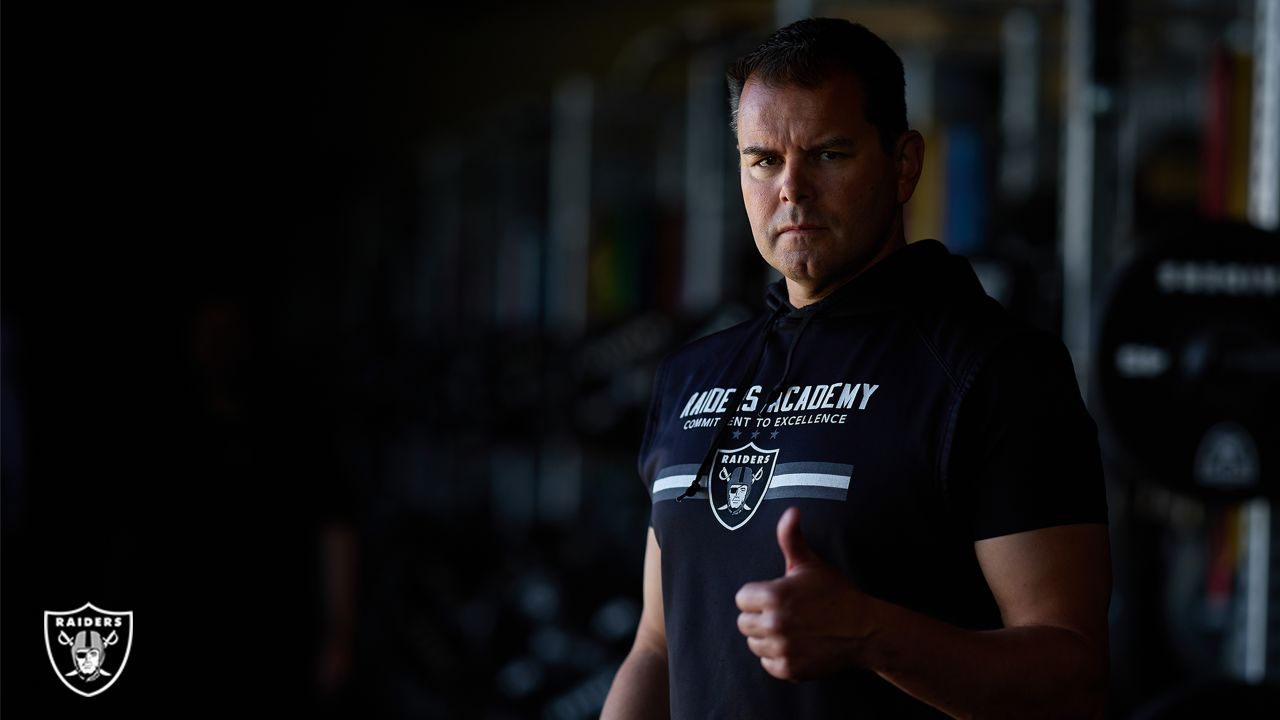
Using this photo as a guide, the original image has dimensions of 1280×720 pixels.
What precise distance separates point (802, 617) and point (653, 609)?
19.1 inches

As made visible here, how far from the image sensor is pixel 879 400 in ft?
4.01

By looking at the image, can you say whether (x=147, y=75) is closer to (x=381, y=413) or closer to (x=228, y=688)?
(x=381, y=413)

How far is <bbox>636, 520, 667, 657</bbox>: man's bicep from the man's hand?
423 millimetres

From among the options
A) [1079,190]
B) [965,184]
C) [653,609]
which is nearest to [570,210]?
[965,184]

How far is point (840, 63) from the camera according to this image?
4.14ft

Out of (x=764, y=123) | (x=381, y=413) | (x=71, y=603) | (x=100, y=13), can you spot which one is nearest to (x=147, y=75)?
(x=100, y=13)

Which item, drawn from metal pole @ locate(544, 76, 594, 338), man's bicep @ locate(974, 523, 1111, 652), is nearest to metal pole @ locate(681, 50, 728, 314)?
Result: metal pole @ locate(544, 76, 594, 338)

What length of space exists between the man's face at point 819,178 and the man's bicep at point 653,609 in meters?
0.36

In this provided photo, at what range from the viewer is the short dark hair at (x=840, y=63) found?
Answer: 4.14 ft

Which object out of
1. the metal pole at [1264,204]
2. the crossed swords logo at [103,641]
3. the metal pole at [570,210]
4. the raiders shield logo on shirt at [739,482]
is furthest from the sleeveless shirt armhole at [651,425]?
the metal pole at [570,210]

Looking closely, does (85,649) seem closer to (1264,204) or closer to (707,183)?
(1264,204)

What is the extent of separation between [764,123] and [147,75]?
6965 millimetres

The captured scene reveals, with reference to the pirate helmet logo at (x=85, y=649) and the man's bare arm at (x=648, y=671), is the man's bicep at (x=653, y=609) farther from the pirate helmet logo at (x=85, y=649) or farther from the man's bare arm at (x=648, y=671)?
the pirate helmet logo at (x=85, y=649)

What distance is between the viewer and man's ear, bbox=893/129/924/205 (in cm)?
130
